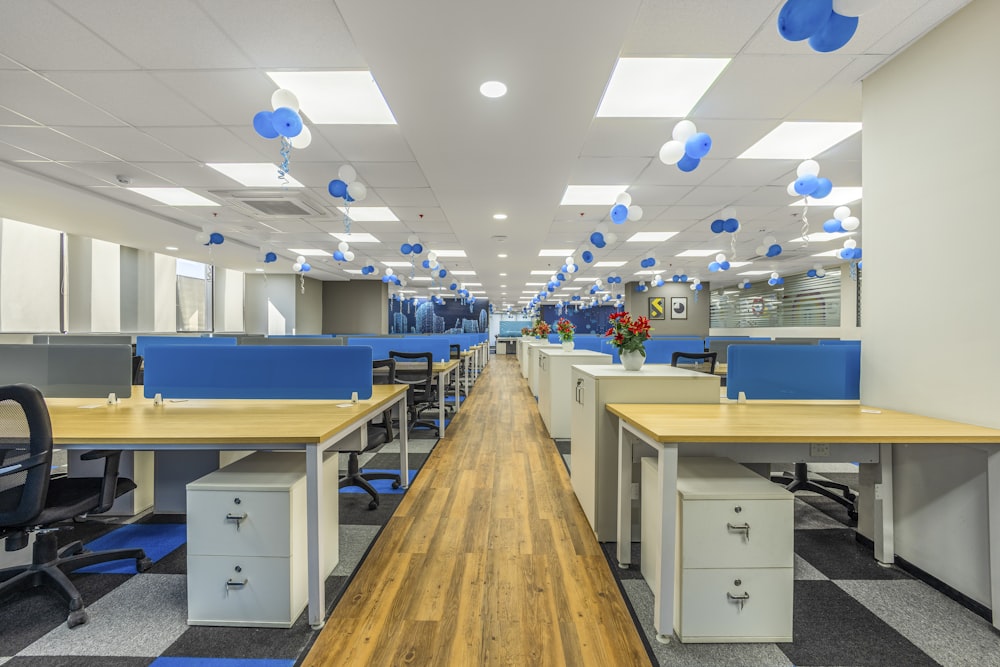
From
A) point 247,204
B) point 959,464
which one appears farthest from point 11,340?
point 959,464

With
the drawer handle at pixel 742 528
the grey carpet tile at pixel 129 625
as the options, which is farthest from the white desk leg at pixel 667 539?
the grey carpet tile at pixel 129 625

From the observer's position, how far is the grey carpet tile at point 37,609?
5.55 ft

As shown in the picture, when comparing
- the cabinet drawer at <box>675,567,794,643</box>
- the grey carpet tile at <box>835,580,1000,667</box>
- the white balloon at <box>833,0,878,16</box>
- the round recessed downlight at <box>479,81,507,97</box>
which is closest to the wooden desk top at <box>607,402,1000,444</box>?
the cabinet drawer at <box>675,567,794,643</box>

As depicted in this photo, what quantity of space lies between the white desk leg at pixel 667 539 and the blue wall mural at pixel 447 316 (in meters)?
17.8

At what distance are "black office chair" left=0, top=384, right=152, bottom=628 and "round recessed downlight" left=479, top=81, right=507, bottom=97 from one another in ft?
8.75

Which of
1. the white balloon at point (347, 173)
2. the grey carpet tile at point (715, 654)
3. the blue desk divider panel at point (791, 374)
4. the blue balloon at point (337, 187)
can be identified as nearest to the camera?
the grey carpet tile at point (715, 654)

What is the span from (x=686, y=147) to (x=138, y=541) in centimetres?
414

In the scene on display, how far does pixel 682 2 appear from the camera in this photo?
7.04ft

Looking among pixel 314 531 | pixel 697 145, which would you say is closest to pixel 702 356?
pixel 697 145

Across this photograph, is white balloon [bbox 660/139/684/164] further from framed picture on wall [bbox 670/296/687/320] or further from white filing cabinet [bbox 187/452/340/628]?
framed picture on wall [bbox 670/296/687/320]

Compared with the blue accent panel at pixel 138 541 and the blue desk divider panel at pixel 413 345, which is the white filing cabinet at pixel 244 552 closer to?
the blue accent panel at pixel 138 541

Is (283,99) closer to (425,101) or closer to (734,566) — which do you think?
(425,101)

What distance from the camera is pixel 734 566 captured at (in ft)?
5.43

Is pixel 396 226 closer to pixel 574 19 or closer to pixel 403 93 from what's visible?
pixel 403 93
